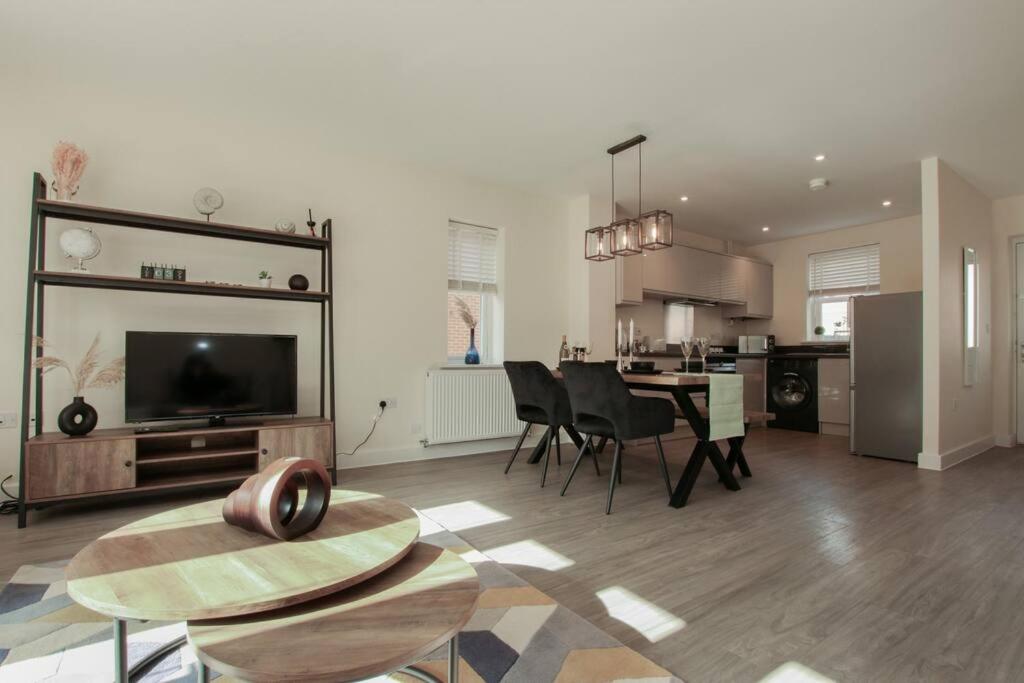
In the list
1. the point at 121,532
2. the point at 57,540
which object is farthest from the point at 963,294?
the point at 57,540

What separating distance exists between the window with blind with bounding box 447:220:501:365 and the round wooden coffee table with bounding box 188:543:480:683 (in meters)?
3.44

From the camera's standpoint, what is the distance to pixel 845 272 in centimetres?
616

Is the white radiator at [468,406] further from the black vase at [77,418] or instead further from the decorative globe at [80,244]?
the decorative globe at [80,244]

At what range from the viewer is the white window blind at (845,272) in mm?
5926

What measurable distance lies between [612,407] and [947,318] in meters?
3.43

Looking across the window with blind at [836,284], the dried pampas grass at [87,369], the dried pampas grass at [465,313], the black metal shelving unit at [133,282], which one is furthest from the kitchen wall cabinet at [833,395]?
the dried pampas grass at [87,369]

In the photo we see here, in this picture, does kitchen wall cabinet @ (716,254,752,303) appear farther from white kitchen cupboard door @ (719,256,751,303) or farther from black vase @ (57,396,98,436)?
black vase @ (57,396,98,436)

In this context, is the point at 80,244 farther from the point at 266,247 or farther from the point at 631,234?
the point at 631,234

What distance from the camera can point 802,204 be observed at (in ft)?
17.1

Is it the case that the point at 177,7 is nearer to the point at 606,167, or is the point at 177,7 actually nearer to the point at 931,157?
the point at 606,167

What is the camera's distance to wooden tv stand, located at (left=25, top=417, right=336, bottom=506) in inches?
99.7

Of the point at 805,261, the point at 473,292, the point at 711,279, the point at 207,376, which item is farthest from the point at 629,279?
the point at 207,376

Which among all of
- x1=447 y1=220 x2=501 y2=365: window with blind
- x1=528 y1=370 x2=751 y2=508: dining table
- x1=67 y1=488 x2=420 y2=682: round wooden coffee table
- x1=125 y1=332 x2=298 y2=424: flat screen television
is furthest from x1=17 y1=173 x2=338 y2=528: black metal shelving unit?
x1=528 y1=370 x2=751 y2=508: dining table

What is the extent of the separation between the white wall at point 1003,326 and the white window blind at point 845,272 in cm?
103
